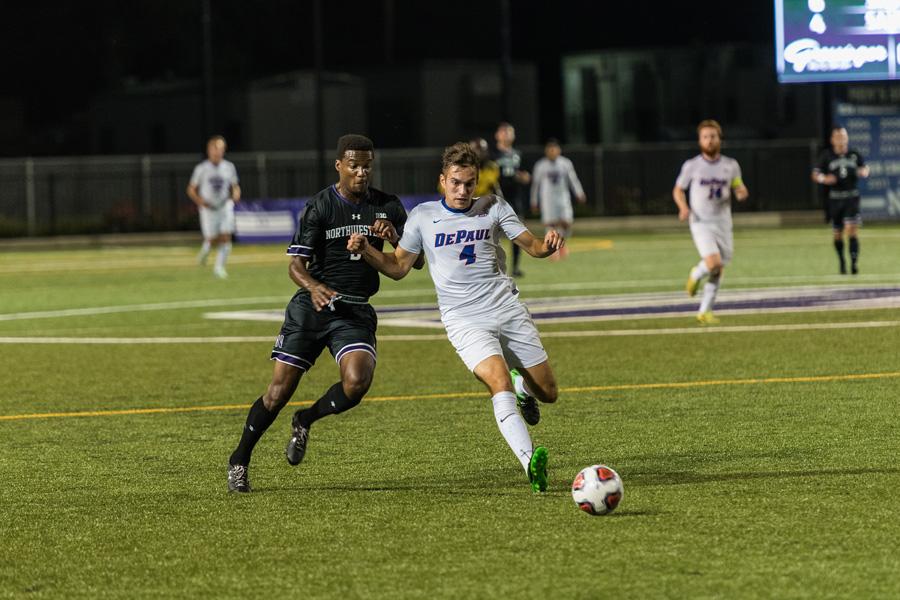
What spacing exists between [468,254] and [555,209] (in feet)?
76.8

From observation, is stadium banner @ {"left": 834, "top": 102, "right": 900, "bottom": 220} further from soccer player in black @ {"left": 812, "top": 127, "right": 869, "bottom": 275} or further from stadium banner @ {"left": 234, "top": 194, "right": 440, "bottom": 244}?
soccer player in black @ {"left": 812, "top": 127, "right": 869, "bottom": 275}

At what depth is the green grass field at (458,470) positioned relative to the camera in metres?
6.90

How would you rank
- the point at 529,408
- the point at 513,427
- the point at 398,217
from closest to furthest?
1. the point at 513,427
2. the point at 398,217
3. the point at 529,408

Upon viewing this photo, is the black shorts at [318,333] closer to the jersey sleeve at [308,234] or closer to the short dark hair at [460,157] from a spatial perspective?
the jersey sleeve at [308,234]

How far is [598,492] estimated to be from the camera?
791 centimetres

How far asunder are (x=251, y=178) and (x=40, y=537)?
43.1 meters

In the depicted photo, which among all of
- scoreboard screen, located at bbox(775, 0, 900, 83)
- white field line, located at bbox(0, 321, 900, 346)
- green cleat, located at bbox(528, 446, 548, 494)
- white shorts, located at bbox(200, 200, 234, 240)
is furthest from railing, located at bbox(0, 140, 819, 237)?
green cleat, located at bbox(528, 446, 548, 494)

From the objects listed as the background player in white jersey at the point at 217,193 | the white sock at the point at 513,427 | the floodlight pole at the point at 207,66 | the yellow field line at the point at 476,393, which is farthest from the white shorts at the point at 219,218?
the white sock at the point at 513,427

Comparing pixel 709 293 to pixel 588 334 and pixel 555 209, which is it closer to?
pixel 588 334

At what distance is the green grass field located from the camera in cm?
690

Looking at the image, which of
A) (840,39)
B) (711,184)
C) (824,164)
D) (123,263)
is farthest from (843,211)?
(123,263)

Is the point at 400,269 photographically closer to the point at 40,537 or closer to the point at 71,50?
the point at 40,537

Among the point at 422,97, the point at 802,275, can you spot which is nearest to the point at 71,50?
the point at 422,97

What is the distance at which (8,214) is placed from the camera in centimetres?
4888
